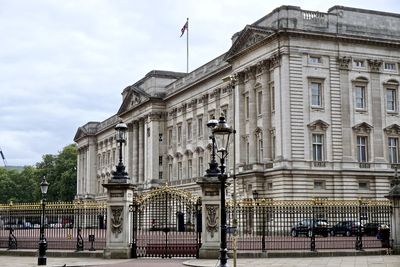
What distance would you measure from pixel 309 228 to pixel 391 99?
3493cm

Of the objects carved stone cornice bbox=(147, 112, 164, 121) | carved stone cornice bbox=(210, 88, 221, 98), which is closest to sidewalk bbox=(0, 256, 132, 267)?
carved stone cornice bbox=(210, 88, 221, 98)

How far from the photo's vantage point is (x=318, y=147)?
62.9 m

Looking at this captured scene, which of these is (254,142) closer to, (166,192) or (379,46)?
(379,46)

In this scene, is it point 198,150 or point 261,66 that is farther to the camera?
point 198,150

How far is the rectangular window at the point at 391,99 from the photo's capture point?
66250 mm

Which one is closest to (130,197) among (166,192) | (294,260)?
(166,192)

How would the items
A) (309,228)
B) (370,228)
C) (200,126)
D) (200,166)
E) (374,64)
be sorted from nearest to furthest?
(309,228) → (370,228) → (374,64) → (200,166) → (200,126)

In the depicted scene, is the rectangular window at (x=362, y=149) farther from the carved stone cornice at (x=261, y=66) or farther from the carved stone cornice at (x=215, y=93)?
the carved stone cornice at (x=215, y=93)

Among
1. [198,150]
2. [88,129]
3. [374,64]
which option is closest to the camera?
[374,64]

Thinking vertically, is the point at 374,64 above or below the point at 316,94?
above

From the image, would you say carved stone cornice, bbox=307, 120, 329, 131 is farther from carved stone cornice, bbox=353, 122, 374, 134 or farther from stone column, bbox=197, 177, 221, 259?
stone column, bbox=197, 177, 221, 259

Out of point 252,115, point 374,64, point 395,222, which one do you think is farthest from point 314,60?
point 395,222

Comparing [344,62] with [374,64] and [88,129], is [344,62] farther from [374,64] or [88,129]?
[88,129]

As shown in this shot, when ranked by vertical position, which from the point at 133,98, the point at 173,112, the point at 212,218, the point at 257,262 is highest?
the point at 133,98
